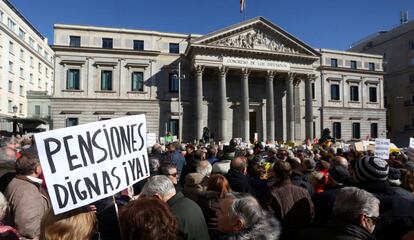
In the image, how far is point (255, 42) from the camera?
124 feet

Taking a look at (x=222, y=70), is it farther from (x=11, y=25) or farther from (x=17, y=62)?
(x=11, y=25)

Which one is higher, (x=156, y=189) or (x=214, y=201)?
(x=156, y=189)

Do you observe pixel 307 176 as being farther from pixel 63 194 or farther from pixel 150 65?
pixel 150 65

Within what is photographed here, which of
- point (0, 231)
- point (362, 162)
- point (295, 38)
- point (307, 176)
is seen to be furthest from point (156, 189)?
point (295, 38)

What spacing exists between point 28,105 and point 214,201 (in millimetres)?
52786

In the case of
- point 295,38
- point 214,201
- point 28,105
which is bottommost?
point 214,201

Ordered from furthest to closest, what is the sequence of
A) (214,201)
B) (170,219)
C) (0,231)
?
(214,201), (0,231), (170,219)

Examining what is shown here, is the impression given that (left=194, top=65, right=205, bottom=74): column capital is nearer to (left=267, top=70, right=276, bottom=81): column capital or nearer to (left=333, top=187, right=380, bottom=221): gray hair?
(left=267, top=70, right=276, bottom=81): column capital

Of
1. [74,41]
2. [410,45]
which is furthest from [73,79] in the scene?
[410,45]

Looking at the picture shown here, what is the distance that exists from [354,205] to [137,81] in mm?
36172

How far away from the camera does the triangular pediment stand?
119 ft

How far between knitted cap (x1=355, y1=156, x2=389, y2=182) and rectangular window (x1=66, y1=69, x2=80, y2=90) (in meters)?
35.9

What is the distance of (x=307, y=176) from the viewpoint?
612cm

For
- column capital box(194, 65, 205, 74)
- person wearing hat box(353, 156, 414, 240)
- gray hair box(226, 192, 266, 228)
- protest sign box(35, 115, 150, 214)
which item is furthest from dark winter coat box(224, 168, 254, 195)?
column capital box(194, 65, 205, 74)
